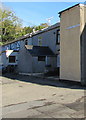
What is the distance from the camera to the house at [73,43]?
1179 centimetres

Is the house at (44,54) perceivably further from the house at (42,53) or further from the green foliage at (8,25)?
the green foliage at (8,25)

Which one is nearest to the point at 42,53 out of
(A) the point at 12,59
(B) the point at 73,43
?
(A) the point at 12,59

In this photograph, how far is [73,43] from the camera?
41.0 ft

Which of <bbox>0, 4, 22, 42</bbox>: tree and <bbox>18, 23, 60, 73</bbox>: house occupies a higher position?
<bbox>0, 4, 22, 42</bbox>: tree

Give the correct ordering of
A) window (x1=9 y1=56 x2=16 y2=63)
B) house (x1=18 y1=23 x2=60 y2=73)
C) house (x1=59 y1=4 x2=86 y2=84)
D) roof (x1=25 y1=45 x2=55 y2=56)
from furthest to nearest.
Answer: window (x1=9 y1=56 x2=16 y2=63), roof (x1=25 y1=45 x2=55 y2=56), house (x1=18 y1=23 x2=60 y2=73), house (x1=59 y1=4 x2=86 y2=84)

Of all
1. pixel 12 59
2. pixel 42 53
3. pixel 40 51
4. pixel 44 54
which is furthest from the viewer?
pixel 12 59

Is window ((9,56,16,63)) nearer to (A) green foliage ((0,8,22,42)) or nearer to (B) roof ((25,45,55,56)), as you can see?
(B) roof ((25,45,55,56))

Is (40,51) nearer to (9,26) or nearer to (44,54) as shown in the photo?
(44,54)

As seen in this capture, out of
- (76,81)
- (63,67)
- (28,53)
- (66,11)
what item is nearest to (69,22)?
(66,11)

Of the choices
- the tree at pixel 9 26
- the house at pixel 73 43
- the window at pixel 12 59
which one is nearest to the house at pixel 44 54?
the window at pixel 12 59

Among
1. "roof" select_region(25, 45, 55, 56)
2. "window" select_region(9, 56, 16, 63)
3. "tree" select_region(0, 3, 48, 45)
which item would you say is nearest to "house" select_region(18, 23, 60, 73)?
"roof" select_region(25, 45, 55, 56)

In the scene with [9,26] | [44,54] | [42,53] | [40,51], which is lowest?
[44,54]

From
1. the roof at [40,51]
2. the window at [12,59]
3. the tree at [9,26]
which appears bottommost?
the window at [12,59]

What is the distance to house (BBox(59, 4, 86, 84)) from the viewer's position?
38.7 feet
